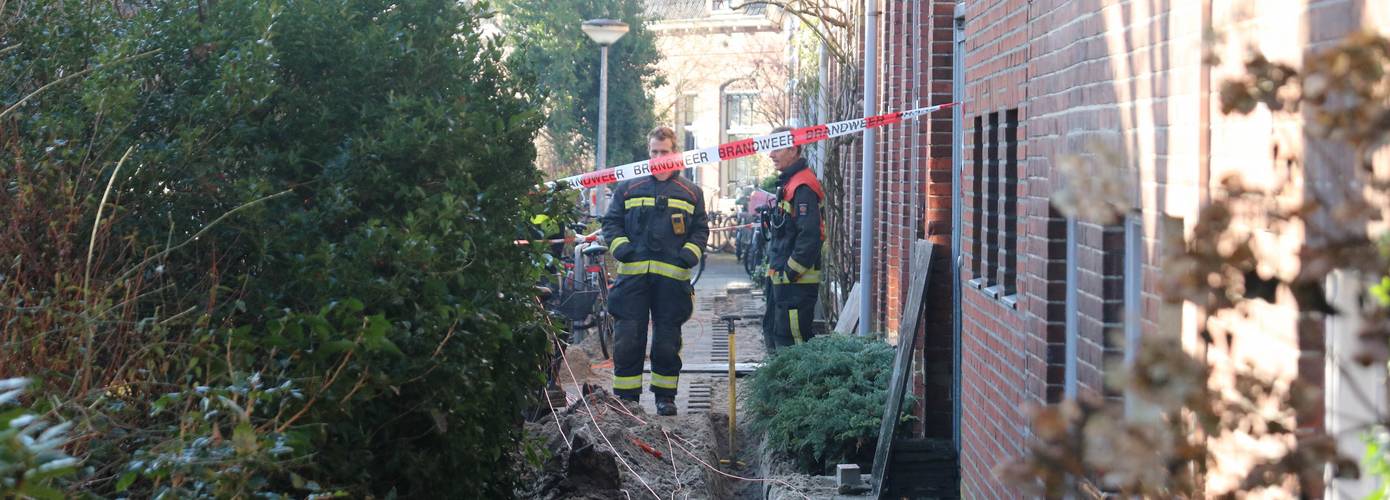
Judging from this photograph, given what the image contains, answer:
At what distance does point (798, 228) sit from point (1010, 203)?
574 cm

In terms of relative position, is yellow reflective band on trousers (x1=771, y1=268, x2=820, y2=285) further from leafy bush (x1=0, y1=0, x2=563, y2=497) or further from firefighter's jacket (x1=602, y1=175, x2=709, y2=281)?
leafy bush (x1=0, y1=0, x2=563, y2=497)

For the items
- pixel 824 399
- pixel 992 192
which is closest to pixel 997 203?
pixel 992 192

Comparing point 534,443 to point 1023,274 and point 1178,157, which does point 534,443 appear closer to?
point 1023,274

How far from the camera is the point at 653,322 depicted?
10.7 meters

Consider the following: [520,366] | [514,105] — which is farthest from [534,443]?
[514,105]

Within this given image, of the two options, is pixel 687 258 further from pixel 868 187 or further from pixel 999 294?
pixel 999 294

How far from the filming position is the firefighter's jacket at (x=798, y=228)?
11555mm

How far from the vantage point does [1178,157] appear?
3537 mm

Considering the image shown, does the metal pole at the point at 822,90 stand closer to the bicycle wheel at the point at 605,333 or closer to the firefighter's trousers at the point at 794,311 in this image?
the bicycle wheel at the point at 605,333

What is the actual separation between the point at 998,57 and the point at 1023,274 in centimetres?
112

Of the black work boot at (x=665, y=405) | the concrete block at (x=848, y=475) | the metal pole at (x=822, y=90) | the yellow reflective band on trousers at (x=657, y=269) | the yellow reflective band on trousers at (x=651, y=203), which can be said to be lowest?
the black work boot at (x=665, y=405)

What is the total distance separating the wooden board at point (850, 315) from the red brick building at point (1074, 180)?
3.00m

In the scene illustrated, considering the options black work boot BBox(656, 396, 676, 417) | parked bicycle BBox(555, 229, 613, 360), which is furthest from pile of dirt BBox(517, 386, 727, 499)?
parked bicycle BBox(555, 229, 613, 360)

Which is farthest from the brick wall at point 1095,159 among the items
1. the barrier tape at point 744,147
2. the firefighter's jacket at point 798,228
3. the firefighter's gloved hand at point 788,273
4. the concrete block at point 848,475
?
the firefighter's gloved hand at point 788,273
